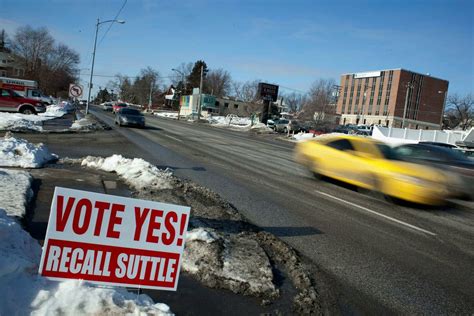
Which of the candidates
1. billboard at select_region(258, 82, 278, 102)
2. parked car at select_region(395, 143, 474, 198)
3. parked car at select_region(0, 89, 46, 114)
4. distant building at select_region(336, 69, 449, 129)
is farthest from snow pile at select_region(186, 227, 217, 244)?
distant building at select_region(336, 69, 449, 129)

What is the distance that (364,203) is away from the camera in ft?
29.4

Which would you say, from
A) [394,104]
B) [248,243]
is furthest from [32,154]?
[394,104]

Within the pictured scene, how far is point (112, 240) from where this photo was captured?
310 centimetres

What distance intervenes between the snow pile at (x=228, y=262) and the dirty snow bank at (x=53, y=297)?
117cm

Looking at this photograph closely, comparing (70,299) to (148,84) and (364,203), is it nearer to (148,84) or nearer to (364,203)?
(364,203)

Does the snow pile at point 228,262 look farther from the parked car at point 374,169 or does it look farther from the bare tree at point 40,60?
the bare tree at point 40,60

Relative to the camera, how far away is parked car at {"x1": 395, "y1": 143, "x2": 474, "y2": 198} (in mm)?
10281

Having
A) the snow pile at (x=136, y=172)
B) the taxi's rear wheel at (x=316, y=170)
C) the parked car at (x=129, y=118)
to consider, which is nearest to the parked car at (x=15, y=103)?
the parked car at (x=129, y=118)

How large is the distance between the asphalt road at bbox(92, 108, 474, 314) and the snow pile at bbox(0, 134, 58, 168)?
3.32 meters

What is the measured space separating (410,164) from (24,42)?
331 feet

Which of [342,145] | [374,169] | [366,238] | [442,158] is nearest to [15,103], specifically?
[342,145]

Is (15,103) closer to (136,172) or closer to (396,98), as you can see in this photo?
(136,172)

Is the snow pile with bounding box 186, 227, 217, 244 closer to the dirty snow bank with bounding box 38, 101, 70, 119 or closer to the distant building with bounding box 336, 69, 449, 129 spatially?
the dirty snow bank with bounding box 38, 101, 70, 119

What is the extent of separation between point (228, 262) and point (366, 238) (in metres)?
2.60
